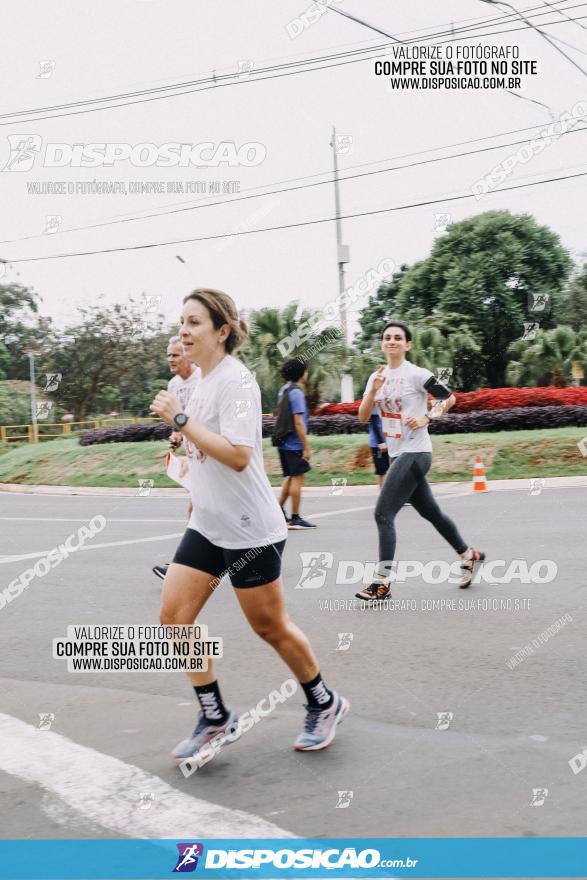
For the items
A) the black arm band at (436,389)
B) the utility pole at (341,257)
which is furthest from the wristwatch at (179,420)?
the utility pole at (341,257)

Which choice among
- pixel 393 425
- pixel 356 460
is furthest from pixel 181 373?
pixel 356 460

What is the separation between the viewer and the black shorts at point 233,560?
3.93 m

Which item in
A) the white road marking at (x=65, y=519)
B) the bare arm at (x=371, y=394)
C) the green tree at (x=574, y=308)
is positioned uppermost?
the green tree at (x=574, y=308)

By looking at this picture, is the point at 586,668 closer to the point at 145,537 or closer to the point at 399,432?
the point at 399,432

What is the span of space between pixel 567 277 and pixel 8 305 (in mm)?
30478

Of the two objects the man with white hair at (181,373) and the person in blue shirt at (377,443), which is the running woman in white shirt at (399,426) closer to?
the man with white hair at (181,373)

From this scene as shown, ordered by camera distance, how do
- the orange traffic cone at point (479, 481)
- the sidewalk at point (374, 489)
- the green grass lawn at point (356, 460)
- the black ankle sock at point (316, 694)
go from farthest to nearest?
the green grass lawn at point (356, 460)
the sidewalk at point (374, 489)
the orange traffic cone at point (479, 481)
the black ankle sock at point (316, 694)

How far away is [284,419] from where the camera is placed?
11312mm

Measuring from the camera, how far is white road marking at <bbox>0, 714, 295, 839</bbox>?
336 centimetres

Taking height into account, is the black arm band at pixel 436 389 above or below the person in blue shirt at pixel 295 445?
above

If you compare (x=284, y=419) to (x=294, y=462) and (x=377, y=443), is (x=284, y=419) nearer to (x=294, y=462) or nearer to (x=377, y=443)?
(x=294, y=462)

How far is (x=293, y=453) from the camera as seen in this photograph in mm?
11305

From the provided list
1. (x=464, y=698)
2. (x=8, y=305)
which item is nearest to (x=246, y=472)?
(x=464, y=698)

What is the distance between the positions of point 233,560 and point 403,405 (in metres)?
3.12
